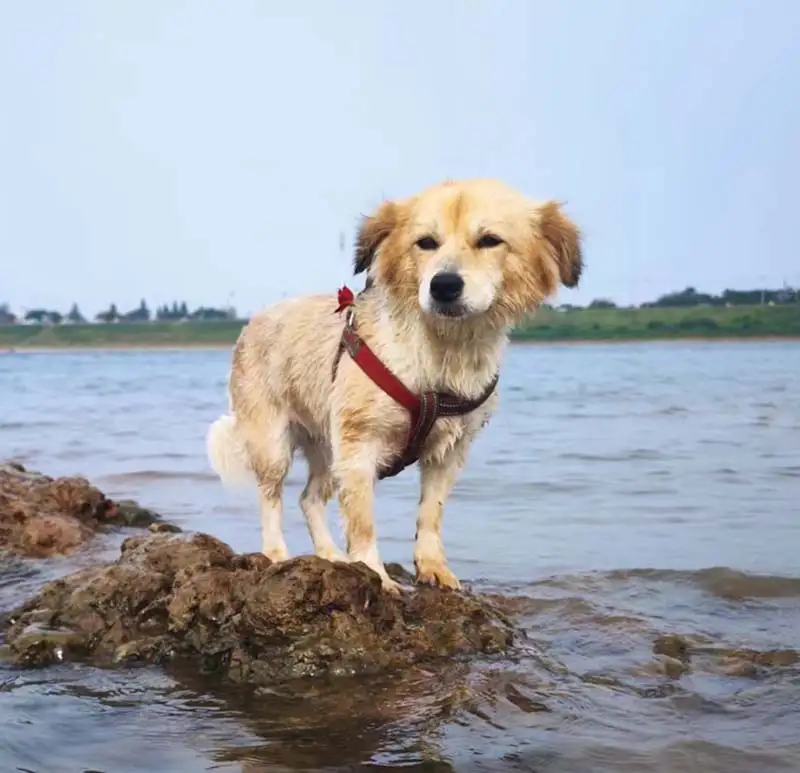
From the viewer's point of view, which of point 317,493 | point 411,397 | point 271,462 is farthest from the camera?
point 317,493

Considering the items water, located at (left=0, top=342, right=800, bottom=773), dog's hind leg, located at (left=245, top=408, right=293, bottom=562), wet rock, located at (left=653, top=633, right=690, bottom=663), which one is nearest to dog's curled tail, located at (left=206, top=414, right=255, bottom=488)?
dog's hind leg, located at (left=245, top=408, right=293, bottom=562)

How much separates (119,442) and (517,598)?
29.6 ft

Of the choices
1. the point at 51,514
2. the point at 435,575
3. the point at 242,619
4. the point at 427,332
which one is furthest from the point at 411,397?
the point at 51,514

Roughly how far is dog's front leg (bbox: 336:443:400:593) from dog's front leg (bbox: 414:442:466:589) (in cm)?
31

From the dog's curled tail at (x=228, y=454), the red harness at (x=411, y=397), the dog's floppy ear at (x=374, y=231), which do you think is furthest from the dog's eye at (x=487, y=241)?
the dog's curled tail at (x=228, y=454)

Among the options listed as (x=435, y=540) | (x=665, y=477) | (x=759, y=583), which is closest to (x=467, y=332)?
(x=435, y=540)

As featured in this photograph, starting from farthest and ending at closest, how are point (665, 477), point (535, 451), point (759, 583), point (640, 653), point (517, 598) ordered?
1. point (535, 451)
2. point (665, 477)
3. point (759, 583)
4. point (517, 598)
5. point (640, 653)

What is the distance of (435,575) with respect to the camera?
5090 millimetres

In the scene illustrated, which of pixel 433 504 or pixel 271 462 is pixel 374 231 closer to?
pixel 433 504

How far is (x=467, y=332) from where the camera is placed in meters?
4.74

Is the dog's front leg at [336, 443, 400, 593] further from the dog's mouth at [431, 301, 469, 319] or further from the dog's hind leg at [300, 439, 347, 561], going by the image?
the dog's hind leg at [300, 439, 347, 561]

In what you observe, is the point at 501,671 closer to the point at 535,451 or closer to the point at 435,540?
the point at 435,540

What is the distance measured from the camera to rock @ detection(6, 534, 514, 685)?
4.14m

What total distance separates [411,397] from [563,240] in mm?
916
